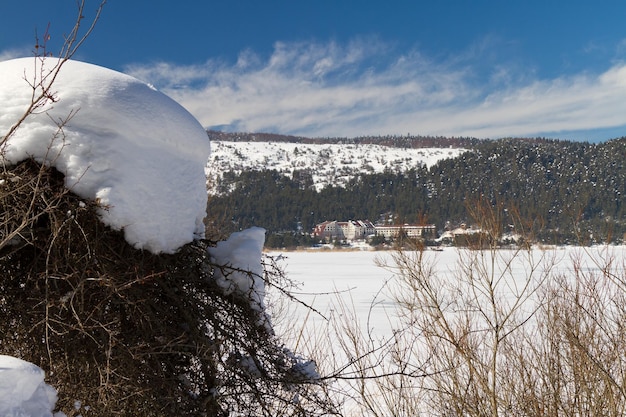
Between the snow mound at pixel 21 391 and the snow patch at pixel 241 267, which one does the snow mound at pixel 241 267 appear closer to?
the snow patch at pixel 241 267

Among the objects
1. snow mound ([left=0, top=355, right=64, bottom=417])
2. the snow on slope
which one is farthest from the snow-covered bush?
the snow on slope

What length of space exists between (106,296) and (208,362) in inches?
30.1

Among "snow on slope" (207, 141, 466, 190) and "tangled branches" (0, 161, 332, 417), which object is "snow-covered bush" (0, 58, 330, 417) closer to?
"tangled branches" (0, 161, 332, 417)

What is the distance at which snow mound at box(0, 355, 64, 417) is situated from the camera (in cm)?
163

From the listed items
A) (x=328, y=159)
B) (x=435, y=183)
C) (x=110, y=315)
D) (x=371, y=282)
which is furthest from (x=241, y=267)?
(x=328, y=159)

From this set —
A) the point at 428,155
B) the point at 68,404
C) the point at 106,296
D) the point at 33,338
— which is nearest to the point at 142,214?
the point at 106,296

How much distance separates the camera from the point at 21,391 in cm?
168

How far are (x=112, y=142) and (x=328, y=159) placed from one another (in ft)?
612

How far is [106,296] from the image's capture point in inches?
86.0

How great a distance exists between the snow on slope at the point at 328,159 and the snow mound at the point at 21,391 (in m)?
153

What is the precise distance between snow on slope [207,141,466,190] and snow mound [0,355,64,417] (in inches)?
6038

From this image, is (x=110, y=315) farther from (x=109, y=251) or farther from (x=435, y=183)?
(x=435, y=183)

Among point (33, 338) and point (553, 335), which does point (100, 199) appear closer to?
point (33, 338)

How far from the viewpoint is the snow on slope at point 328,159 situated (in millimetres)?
167000
